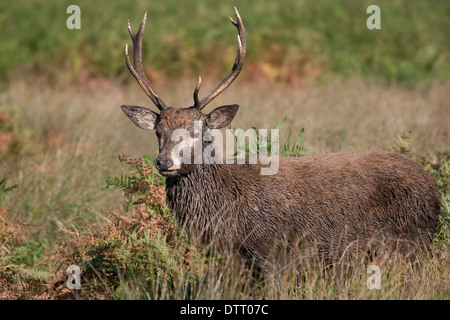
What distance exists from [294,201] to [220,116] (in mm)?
996

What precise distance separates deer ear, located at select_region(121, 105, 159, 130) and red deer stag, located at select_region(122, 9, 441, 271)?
10mm

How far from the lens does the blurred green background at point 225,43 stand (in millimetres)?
14242

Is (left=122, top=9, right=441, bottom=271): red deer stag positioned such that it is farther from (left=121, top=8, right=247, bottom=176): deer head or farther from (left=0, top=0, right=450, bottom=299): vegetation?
(left=0, top=0, right=450, bottom=299): vegetation

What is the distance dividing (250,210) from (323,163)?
0.87 meters

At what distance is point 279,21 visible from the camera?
60.4 ft

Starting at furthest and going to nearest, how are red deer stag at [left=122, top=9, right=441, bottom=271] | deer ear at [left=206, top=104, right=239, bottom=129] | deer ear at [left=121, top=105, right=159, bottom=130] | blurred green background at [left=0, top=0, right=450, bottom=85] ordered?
blurred green background at [left=0, top=0, right=450, bottom=85]
deer ear at [left=121, top=105, right=159, bottom=130]
deer ear at [left=206, top=104, right=239, bottom=129]
red deer stag at [left=122, top=9, right=441, bottom=271]

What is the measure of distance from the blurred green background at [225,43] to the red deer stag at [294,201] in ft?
27.2

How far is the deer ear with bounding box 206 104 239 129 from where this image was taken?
5805 millimetres

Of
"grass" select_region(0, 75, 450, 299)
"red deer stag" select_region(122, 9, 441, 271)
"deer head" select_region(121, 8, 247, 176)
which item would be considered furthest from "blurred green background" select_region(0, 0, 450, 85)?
"red deer stag" select_region(122, 9, 441, 271)

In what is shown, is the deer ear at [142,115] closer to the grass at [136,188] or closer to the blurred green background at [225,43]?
the grass at [136,188]

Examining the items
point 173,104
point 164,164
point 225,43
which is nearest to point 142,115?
point 164,164

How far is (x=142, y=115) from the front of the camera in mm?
6000

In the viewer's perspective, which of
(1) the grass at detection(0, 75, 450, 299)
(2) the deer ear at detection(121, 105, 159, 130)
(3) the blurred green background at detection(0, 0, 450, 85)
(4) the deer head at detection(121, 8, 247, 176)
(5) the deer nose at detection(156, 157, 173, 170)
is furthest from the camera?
(3) the blurred green background at detection(0, 0, 450, 85)
